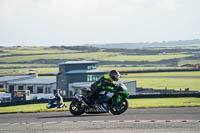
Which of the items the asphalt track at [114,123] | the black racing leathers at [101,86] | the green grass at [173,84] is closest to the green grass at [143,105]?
the asphalt track at [114,123]

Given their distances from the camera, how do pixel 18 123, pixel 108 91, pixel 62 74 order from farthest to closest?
pixel 62 74 < pixel 108 91 < pixel 18 123

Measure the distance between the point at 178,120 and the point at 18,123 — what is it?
6.50 meters

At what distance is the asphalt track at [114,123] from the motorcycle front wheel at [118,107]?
0.25 meters

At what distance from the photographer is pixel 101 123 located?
1842 cm

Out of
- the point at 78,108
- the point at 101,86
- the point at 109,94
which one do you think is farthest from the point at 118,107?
the point at 78,108

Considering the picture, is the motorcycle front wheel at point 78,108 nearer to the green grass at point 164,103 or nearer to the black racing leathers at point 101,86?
the black racing leathers at point 101,86

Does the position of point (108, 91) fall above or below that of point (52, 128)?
above

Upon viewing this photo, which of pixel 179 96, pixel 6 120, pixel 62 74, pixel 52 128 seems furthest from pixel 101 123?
pixel 62 74

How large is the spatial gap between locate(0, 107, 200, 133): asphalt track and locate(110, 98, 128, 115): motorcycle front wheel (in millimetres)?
252

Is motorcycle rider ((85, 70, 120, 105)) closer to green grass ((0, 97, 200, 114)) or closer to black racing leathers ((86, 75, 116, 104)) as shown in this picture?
black racing leathers ((86, 75, 116, 104))

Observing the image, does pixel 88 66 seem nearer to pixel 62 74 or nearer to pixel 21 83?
pixel 62 74

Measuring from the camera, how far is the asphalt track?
16.8 meters

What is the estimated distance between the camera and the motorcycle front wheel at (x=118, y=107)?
20766 mm

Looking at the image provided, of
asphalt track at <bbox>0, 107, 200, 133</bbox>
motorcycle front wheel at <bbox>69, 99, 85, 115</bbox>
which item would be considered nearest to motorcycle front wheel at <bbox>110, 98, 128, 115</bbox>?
asphalt track at <bbox>0, 107, 200, 133</bbox>
